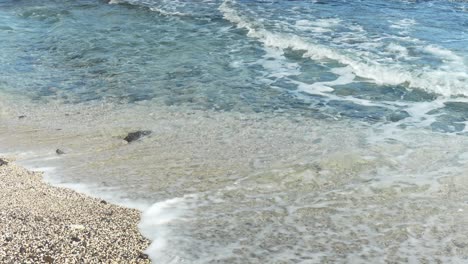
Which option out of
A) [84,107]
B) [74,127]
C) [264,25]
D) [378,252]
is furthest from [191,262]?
[264,25]

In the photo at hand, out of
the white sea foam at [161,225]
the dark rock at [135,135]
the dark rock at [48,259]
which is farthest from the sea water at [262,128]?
the dark rock at [48,259]

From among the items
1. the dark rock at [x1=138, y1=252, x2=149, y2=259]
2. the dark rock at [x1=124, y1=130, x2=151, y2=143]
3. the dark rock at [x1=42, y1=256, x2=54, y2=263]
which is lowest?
the dark rock at [x1=124, y1=130, x2=151, y2=143]

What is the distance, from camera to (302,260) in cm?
590

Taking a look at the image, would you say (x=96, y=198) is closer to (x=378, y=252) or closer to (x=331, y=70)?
(x=378, y=252)

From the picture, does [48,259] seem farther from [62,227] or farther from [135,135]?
[135,135]

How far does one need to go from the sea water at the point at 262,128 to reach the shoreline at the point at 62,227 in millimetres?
292

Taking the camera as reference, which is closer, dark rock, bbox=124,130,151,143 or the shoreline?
the shoreline

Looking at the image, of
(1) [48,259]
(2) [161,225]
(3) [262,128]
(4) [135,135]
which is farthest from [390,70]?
(1) [48,259]

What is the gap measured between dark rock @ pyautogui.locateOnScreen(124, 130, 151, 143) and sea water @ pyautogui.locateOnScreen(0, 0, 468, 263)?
0.19 meters

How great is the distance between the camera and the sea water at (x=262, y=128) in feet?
21.5

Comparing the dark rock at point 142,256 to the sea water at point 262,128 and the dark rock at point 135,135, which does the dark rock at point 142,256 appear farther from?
the dark rock at point 135,135

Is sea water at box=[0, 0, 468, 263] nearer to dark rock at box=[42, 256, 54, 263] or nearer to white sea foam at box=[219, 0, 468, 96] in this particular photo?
white sea foam at box=[219, 0, 468, 96]

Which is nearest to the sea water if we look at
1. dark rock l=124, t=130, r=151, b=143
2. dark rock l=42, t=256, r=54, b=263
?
dark rock l=124, t=130, r=151, b=143

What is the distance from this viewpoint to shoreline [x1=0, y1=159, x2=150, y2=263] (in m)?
5.76
